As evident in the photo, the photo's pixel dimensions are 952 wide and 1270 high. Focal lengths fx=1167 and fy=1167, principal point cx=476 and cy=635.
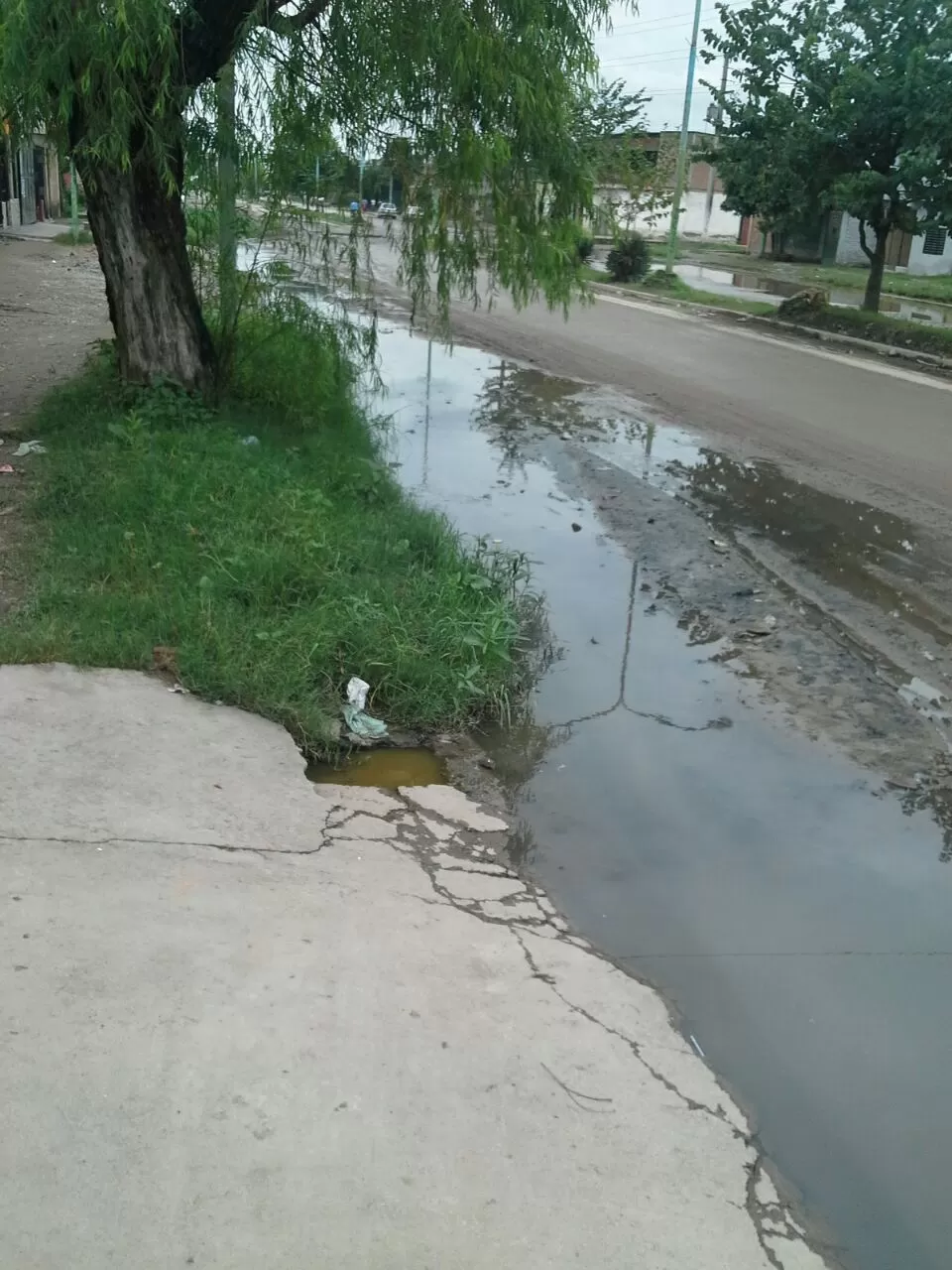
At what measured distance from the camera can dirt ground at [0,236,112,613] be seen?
7.36m

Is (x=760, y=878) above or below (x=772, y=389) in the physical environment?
below

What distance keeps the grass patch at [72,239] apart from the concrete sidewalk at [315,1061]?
2782cm

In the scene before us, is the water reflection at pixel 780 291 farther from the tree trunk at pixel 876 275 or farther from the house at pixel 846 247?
the house at pixel 846 247

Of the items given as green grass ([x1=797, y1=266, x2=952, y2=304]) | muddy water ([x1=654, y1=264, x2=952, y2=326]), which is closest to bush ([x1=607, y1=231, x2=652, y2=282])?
muddy water ([x1=654, y1=264, x2=952, y2=326])

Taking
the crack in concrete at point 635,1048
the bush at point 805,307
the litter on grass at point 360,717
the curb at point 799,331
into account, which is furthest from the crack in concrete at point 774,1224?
the bush at point 805,307

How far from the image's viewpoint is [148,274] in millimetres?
8828

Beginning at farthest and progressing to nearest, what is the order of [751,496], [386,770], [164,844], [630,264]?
1. [630,264]
2. [751,496]
3. [386,770]
4. [164,844]

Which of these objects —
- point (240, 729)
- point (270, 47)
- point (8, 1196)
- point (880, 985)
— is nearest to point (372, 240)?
point (270, 47)

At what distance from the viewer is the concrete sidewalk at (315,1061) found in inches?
97.7

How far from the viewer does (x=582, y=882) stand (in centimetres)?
423

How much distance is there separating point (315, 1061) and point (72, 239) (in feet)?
98.2

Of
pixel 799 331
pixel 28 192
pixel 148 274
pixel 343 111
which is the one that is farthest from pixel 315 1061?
pixel 28 192

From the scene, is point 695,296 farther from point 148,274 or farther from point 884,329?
point 148,274

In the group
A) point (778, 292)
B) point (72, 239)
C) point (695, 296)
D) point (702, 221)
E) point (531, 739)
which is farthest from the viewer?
point (702, 221)
